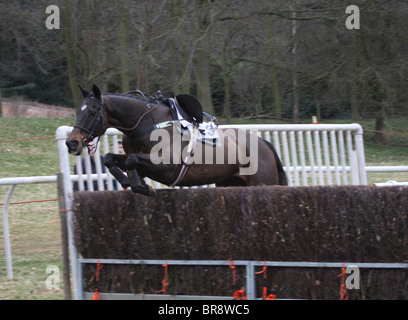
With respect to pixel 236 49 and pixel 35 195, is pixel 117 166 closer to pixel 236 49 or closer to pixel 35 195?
pixel 35 195

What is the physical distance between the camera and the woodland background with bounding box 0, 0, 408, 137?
1530cm

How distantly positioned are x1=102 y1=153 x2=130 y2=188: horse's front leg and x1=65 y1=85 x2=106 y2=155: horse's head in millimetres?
261

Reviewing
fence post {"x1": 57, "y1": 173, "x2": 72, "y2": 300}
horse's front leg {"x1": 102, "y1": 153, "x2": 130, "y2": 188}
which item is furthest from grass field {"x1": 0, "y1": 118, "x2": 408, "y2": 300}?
horse's front leg {"x1": 102, "y1": 153, "x2": 130, "y2": 188}

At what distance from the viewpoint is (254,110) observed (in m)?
23.2

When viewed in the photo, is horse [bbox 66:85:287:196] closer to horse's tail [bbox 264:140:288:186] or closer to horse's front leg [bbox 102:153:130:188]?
horse's front leg [bbox 102:153:130:188]

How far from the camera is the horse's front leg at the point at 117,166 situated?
5.45 meters

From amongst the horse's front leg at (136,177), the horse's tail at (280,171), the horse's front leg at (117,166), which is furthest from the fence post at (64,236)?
the horse's tail at (280,171)

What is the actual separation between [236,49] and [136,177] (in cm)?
1530

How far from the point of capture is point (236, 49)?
19.8 meters

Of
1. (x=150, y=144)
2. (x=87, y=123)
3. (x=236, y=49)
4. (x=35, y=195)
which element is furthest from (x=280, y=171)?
(x=236, y=49)

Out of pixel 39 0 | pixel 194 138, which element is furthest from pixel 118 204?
pixel 39 0

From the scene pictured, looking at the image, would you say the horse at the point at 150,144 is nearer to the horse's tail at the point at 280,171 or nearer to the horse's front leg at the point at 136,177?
the horse's front leg at the point at 136,177
